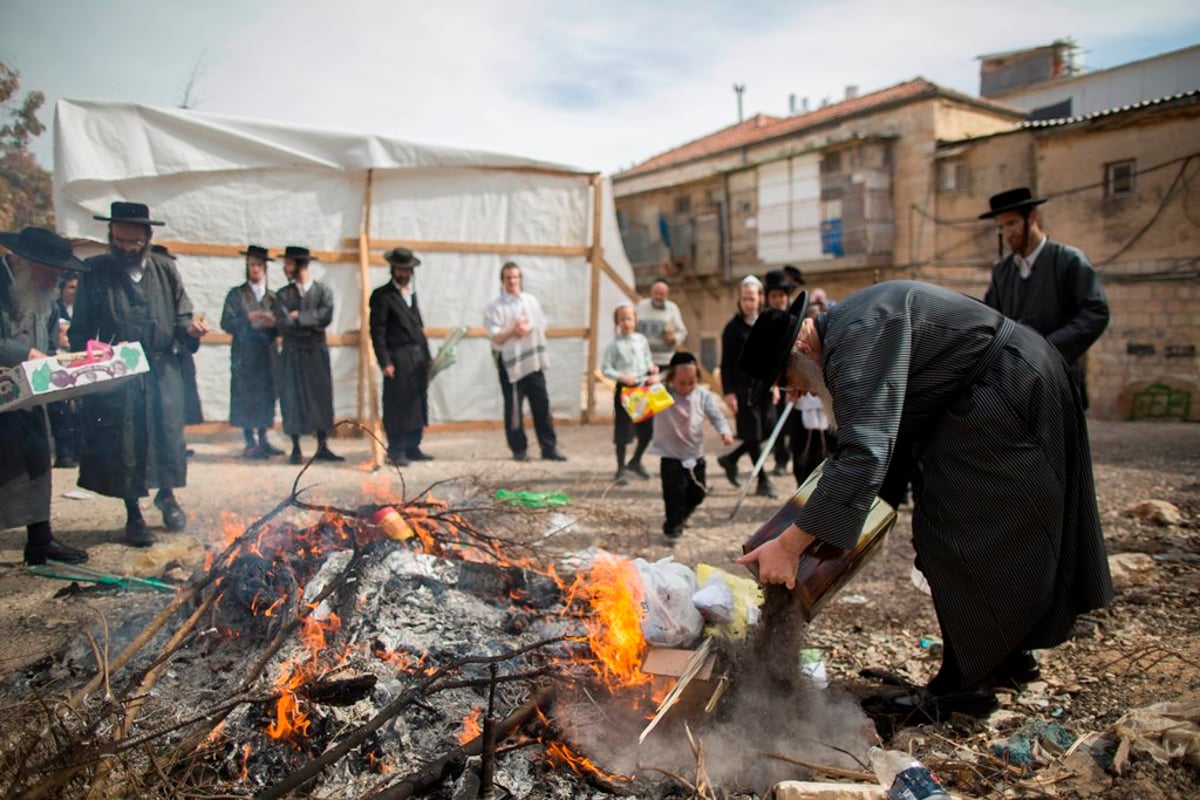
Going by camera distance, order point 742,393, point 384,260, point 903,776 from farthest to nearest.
Answer: 1. point 384,260
2. point 742,393
3. point 903,776

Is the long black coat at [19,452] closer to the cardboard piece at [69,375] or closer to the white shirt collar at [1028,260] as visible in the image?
the cardboard piece at [69,375]

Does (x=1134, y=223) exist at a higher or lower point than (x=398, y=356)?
higher

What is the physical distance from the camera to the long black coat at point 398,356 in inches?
312

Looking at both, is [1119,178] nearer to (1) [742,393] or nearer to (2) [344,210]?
(1) [742,393]

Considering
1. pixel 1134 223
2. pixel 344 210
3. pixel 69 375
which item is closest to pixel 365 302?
pixel 344 210

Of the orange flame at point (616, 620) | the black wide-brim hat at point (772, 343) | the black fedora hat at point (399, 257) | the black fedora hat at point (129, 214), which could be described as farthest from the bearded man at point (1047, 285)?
the black fedora hat at point (399, 257)

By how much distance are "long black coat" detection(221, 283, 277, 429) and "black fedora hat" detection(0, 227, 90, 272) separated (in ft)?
10.9

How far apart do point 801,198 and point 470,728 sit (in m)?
24.0

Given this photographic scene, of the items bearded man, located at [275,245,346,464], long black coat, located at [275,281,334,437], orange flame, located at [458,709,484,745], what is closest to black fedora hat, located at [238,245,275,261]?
bearded man, located at [275,245,346,464]

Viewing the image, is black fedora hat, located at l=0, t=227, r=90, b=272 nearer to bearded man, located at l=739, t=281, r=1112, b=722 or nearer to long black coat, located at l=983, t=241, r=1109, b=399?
bearded man, located at l=739, t=281, r=1112, b=722

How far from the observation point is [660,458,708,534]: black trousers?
5.32 m

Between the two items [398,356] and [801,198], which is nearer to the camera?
[398,356]

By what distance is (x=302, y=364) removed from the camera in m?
7.98

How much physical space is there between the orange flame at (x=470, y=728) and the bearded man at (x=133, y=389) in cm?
336
